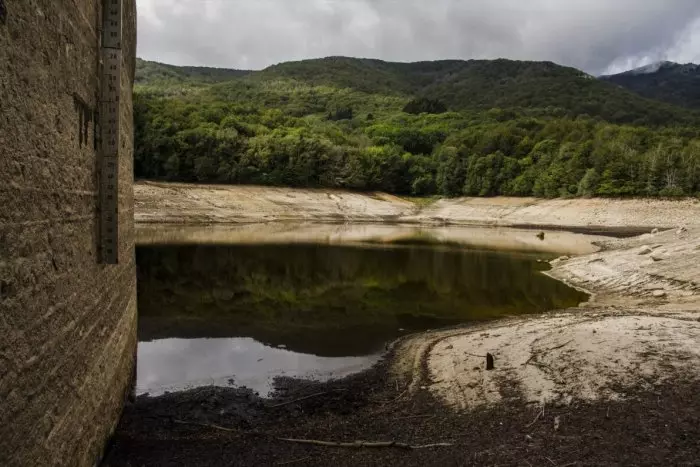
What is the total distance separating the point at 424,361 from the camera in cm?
1314

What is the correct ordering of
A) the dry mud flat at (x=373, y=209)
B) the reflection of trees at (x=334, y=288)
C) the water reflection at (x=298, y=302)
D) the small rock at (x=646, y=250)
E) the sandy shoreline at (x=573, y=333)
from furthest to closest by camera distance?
the dry mud flat at (x=373, y=209)
the small rock at (x=646, y=250)
the reflection of trees at (x=334, y=288)
the water reflection at (x=298, y=302)
the sandy shoreline at (x=573, y=333)

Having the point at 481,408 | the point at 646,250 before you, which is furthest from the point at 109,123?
the point at 646,250

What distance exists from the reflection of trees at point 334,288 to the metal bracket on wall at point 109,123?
9190 millimetres

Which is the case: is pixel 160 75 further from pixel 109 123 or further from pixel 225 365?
pixel 109 123

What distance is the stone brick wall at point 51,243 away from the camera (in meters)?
4.50

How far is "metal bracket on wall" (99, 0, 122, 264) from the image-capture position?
7648 mm

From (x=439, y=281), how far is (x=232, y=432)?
19074mm

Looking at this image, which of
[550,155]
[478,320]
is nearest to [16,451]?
[478,320]

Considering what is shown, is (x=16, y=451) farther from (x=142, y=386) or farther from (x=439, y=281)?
(x=439, y=281)

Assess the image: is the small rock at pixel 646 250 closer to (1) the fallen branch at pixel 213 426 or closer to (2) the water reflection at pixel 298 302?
(2) the water reflection at pixel 298 302

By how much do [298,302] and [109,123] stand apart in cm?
1418

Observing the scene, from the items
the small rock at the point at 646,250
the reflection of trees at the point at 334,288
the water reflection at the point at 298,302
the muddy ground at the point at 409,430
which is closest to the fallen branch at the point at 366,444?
the muddy ground at the point at 409,430

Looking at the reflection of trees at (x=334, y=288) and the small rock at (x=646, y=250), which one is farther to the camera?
the small rock at (x=646, y=250)

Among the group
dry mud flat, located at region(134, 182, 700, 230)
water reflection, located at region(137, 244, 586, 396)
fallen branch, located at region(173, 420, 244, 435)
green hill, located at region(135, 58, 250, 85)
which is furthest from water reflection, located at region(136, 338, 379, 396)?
green hill, located at region(135, 58, 250, 85)
